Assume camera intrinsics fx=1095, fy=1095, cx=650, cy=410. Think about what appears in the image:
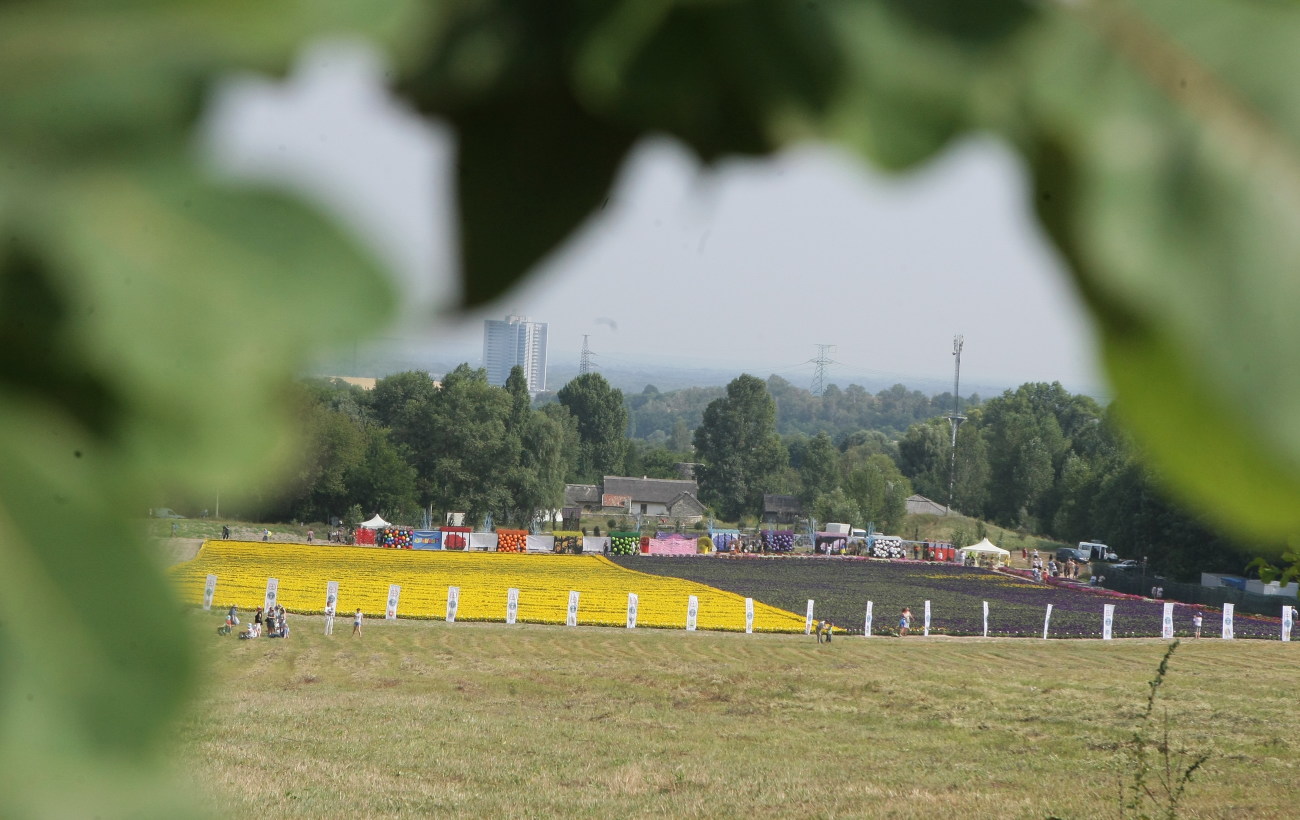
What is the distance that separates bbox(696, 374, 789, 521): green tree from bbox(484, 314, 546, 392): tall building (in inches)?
10.3

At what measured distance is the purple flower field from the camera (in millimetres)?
16156

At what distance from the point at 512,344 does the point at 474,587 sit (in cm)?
1735

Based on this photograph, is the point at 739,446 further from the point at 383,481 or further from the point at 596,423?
the point at 383,481

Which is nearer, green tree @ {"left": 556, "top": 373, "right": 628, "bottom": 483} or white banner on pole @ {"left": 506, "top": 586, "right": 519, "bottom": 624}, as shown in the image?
green tree @ {"left": 556, "top": 373, "right": 628, "bottom": 483}

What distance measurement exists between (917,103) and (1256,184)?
50mm

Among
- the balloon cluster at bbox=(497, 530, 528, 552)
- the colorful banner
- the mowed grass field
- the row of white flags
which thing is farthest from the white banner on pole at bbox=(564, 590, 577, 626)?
the colorful banner

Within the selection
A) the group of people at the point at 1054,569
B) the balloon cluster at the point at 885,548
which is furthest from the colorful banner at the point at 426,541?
the group of people at the point at 1054,569

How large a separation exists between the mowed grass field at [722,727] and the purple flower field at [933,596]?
251 centimetres

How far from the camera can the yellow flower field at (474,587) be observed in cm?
1511

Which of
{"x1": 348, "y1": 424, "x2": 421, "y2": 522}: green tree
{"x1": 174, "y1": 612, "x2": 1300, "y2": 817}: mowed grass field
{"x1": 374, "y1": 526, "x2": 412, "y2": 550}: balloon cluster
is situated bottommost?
{"x1": 174, "y1": 612, "x2": 1300, "y2": 817}: mowed grass field

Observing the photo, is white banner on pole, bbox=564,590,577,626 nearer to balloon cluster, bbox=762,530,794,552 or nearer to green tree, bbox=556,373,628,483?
balloon cluster, bbox=762,530,794,552

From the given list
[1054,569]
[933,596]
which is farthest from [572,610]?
[1054,569]

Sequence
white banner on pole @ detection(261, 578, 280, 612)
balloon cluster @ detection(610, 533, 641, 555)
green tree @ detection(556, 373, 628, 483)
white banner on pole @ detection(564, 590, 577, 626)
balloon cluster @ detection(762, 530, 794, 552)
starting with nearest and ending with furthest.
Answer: green tree @ detection(556, 373, 628, 483) < white banner on pole @ detection(261, 578, 280, 612) < white banner on pole @ detection(564, 590, 577, 626) < balloon cluster @ detection(610, 533, 641, 555) < balloon cluster @ detection(762, 530, 794, 552)

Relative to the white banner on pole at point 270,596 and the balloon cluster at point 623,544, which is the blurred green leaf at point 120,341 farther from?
the balloon cluster at point 623,544
